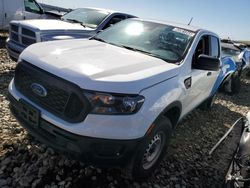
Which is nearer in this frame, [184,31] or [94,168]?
[94,168]

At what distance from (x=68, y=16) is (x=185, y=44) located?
5142 millimetres

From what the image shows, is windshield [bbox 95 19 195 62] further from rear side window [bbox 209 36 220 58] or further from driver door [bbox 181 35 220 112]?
rear side window [bbox 209 36 220 58]

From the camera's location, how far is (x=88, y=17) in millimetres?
8484

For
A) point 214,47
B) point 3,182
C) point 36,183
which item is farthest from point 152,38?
point 3,182

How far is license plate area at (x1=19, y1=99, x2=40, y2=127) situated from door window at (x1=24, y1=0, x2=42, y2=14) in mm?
10149

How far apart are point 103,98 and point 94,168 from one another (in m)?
1.31

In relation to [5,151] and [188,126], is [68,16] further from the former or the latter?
[5,151]

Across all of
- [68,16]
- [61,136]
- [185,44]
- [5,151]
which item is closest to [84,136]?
[61,136]

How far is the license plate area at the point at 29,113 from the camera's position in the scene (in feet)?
10.6

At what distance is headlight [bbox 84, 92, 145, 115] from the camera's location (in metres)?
2.94

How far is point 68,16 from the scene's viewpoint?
8.73 m

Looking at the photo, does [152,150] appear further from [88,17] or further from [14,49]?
[88,17]

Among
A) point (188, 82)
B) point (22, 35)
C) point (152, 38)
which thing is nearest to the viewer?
point (188, 82)

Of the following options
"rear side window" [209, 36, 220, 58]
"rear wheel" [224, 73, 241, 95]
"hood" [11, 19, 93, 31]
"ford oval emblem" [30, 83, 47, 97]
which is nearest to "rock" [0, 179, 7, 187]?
"ford oval emblem" [30, 83, 47, 97]
